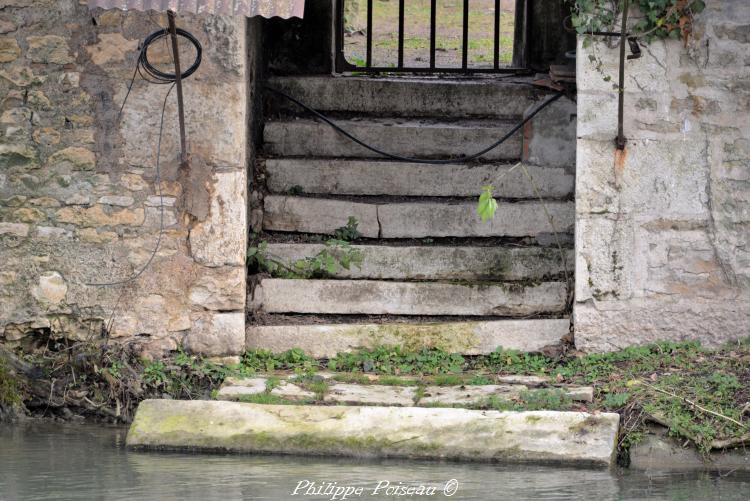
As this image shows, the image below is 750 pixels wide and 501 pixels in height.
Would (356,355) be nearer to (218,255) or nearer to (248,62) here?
(218,255)

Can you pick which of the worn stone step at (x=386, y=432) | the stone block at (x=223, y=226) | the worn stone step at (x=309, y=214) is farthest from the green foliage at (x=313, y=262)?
the worn stone step at (x=386, y=432)

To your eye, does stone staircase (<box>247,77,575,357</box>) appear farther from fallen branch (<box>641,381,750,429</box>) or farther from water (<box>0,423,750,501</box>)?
water (<box>0,423,750,501</box>)

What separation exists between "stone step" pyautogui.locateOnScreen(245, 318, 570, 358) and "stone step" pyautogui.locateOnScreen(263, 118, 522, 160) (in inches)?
58.2

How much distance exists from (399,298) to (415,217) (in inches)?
24.5

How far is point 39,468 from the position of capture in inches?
178

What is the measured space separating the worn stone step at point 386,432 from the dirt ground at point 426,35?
422 cm

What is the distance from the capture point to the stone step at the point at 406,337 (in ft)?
18.8

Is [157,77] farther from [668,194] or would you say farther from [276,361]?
[668,194]

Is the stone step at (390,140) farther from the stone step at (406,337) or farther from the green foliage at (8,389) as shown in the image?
the green foliage at (8,389)

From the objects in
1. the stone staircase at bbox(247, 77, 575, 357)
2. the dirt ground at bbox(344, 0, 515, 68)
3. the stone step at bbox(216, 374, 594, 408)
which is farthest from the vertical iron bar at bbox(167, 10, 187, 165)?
the dirt ground at bbox(344, 0, 515, 68)

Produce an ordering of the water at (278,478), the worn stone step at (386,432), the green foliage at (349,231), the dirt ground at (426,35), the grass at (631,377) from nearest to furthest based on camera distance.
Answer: the water at (278,478)
the worn stone step at (386,432)
the grass at (631,377)
the green foliage at (349,231)
the dirt ground at (426,35)

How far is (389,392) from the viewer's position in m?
5.22

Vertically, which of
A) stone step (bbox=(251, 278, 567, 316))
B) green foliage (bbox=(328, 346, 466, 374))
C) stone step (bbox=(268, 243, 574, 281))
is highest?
stone step (bbox=(268, 243, 574, 281))

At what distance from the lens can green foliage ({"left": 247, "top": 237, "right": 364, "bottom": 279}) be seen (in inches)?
236
